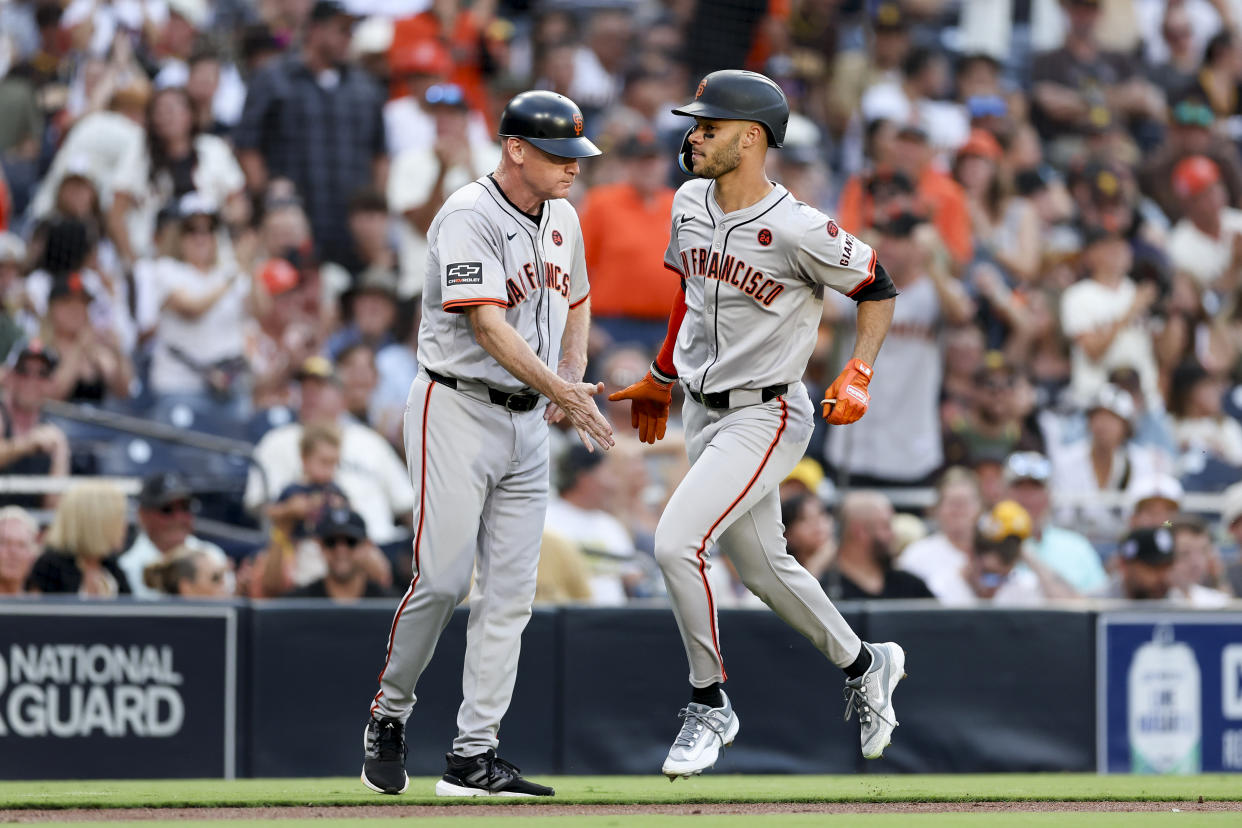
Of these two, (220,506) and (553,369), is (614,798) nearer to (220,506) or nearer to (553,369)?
(553,369)

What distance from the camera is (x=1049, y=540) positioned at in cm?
927

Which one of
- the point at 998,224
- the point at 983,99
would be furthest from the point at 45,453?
the point at 983,99

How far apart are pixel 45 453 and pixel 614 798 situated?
4086mm

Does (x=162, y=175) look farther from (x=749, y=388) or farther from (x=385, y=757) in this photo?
(x=749, y=388)

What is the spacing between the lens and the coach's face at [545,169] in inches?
217

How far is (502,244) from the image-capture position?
18.0ft

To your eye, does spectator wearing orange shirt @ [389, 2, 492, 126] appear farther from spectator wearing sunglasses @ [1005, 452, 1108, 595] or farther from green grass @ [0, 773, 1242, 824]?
green grass @ [0, 773, 1242, 824]

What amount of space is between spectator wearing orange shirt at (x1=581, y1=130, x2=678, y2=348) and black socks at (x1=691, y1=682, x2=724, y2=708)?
4.61 meters

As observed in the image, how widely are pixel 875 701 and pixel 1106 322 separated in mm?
5946

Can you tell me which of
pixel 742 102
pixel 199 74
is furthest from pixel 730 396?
pixel 199 74

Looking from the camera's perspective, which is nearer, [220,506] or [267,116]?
[220,506]

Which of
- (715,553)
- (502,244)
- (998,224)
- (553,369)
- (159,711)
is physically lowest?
(159,711)

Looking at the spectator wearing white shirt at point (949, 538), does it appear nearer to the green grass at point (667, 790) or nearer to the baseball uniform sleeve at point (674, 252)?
the green grass at point (667, 790)

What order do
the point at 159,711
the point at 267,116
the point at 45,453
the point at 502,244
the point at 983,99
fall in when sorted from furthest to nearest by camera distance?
the point at 983,99 < the point at 267,116 < the point at 45,453 < the point at 159,711 < the point at 502,244
